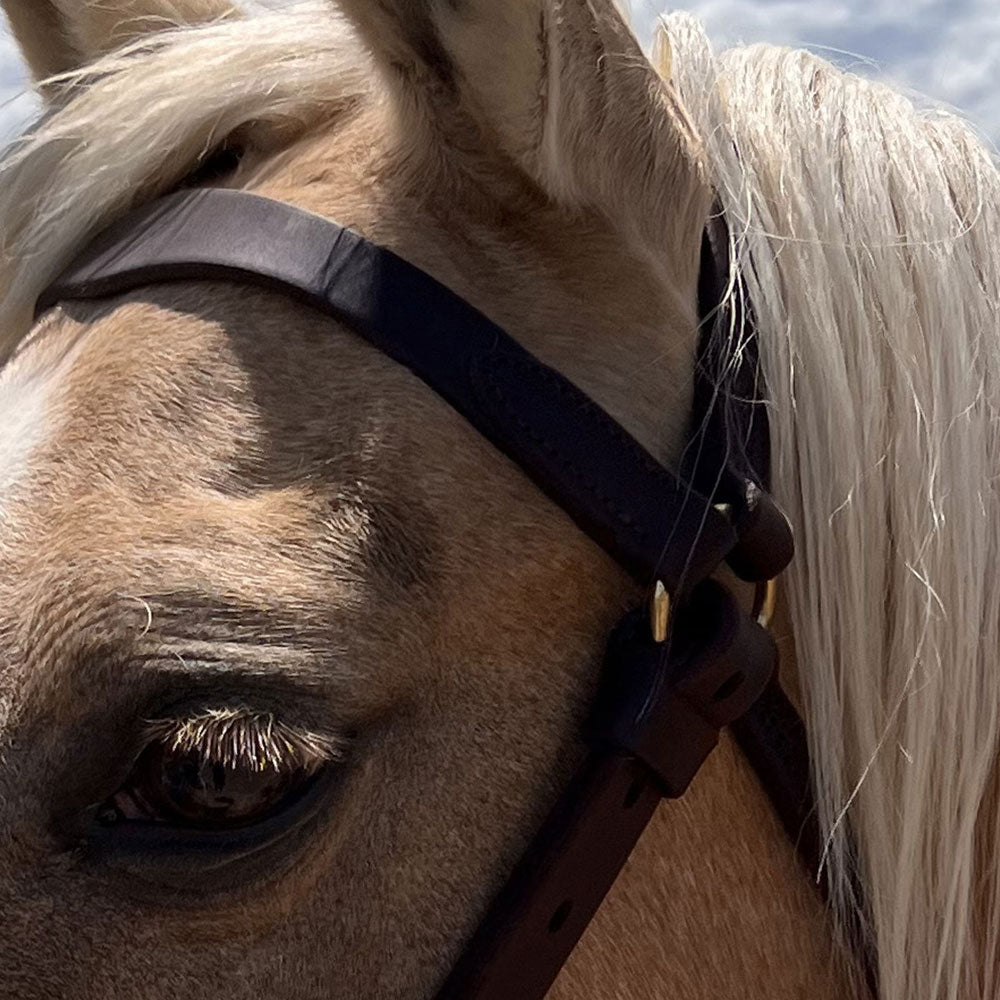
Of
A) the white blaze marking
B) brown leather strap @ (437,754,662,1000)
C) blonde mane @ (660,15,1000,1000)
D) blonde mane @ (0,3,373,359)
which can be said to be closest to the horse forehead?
the white blaze marking

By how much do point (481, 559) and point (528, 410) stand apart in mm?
139

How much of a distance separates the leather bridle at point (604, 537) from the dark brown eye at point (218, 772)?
229mm

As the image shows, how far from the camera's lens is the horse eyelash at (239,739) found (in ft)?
3.42

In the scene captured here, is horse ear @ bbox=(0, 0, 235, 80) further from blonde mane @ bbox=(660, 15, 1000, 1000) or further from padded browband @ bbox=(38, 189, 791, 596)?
blonde mane @ bbox=(660, 15, 1000, 1000)

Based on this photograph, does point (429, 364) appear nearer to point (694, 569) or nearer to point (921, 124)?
point (694, 569)

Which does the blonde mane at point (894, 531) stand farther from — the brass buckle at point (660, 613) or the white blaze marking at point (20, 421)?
the white blaze marking at point (20, 421)

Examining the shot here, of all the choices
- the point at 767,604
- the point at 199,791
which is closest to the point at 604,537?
the point at 767,604

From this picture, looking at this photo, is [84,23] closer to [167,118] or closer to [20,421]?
[167,118]

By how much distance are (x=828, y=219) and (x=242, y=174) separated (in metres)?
0.63

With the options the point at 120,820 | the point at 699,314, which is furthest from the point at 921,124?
Result: the point at 120,820

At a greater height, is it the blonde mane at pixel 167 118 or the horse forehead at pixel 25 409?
the blonde mane at pixel 167 118

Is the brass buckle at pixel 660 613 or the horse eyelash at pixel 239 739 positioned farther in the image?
the brass buckle at pixel 660 613

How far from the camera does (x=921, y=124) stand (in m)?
1.42

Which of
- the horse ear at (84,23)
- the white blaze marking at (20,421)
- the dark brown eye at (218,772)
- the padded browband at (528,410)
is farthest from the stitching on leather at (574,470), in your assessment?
the horse ear at (84,23)
